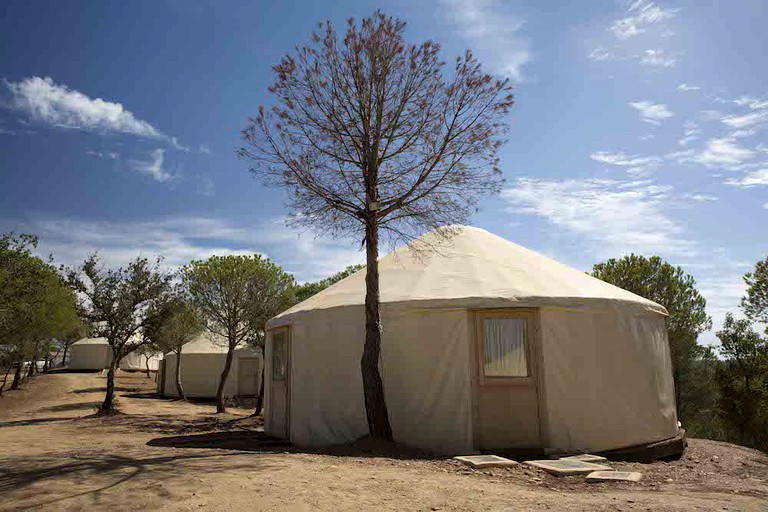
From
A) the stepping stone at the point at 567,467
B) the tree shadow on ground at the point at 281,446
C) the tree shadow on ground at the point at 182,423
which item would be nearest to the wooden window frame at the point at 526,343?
the stepping stone at the point at 567,467

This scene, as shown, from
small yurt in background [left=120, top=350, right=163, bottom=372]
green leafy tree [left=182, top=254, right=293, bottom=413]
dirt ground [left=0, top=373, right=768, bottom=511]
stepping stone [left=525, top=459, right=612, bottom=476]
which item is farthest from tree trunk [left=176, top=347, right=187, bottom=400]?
small yurt in background [left=120, top=350, right=163, bottom=372]

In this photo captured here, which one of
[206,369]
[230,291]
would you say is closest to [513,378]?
[230,291]

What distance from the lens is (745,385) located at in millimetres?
19266

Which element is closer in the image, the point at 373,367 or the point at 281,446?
the point at 373,367

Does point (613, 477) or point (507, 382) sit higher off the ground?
point (507, 382)

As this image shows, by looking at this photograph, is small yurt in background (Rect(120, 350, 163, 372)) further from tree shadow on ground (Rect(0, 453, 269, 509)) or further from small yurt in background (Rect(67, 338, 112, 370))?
tree shadow on ground (Rect(0, 453, 269, 509))

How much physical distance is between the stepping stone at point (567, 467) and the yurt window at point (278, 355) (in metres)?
4.82

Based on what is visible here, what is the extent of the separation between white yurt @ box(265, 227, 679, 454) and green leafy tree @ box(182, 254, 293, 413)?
9.56m

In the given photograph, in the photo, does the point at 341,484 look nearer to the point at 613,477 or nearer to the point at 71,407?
the point at 613,477

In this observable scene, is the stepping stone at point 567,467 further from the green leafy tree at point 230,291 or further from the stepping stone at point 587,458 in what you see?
the green leafy tree at point 230,291

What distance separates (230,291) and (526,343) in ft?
39.5

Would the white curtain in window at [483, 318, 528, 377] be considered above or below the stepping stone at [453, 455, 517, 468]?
above

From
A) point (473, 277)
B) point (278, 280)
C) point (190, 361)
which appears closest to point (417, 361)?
point (473, 277)

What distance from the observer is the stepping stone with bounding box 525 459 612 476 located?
18.8 feet
